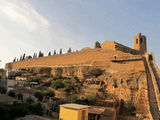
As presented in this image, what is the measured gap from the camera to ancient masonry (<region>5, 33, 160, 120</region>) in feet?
48.7

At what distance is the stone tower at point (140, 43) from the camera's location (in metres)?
32.5

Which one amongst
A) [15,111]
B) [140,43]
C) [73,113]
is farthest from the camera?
[140,43]

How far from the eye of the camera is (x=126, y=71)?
18.5 metres

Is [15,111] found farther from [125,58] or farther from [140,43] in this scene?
[140,43]

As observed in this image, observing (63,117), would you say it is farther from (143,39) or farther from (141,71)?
(143,39)

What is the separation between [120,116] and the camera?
14383mm

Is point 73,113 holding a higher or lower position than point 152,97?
lower

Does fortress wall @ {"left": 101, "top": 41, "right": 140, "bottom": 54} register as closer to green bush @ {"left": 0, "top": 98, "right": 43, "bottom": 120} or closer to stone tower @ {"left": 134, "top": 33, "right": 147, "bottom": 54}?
stone tower @ {"left": 134, "top": 33, "right": 147, "bottom": 54}

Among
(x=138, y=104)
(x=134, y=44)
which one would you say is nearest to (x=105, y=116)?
(x=138, y=104)

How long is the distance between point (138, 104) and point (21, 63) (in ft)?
109

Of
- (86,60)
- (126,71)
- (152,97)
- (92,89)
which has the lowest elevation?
(152,97)

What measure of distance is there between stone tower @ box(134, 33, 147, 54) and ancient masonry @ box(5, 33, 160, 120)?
4.37m

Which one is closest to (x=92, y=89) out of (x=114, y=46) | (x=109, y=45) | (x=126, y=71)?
(x=126, y=71)

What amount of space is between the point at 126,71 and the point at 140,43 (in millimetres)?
17040
